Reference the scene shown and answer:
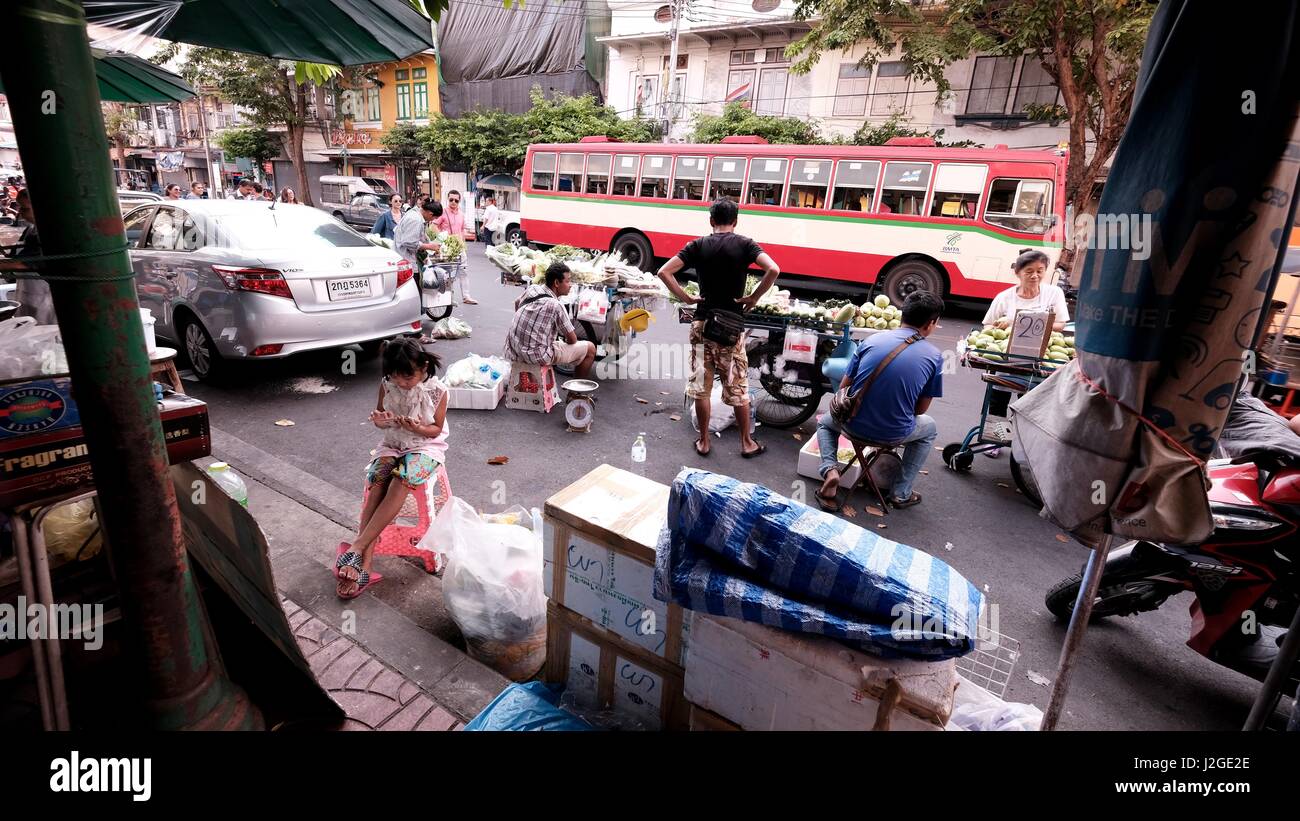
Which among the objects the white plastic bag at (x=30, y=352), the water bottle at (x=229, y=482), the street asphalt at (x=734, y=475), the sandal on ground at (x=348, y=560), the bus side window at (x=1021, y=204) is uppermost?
the bus side window at (x=1021, y=204)

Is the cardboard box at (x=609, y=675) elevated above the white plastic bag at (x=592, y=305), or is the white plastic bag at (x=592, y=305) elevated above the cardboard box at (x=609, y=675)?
the white plastic bag at (x=592, y=305)

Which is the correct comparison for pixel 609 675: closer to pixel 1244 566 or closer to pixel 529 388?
pixel 1244 566

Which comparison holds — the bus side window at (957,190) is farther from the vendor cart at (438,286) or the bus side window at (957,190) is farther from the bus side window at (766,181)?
the vendor cart at (438,286)

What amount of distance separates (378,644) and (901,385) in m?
3.49

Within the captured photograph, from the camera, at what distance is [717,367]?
5.30 meters

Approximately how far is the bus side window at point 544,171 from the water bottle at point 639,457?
43.0 ft

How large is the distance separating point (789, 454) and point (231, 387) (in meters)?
5.48

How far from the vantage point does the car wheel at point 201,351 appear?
615cm

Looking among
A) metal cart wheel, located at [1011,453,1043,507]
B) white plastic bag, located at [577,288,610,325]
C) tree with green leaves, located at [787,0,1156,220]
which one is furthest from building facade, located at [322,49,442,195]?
metal cart wheel, located at [1011,453,1043,507]

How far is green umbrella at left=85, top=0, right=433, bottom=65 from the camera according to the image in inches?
157

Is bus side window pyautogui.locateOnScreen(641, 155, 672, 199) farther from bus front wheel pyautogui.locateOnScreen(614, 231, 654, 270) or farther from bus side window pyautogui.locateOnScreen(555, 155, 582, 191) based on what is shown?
bus side window pyautogui.locateOnScreen(555, 155, 582, 191)

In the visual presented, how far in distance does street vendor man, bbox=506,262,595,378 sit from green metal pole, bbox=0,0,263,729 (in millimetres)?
3966

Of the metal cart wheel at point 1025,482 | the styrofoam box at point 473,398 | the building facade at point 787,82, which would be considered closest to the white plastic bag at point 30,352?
the styrofoam box at point 473,398
